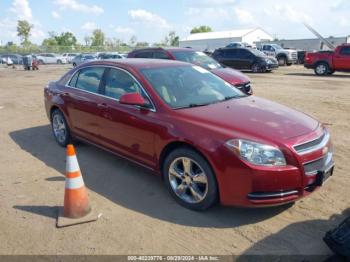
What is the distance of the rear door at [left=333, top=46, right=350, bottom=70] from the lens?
19297 mm

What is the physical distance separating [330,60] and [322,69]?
73cm

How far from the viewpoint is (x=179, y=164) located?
4000 mm

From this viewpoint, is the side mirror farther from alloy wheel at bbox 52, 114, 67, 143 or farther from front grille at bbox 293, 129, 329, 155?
alloy wheel at bbox 52, 114, 67, 143

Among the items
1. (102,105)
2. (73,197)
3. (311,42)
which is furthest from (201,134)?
(311,42)

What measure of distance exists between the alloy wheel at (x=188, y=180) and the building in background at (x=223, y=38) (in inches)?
2596

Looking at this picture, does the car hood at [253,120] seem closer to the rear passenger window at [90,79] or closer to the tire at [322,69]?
the rear passenger window at [90,79]

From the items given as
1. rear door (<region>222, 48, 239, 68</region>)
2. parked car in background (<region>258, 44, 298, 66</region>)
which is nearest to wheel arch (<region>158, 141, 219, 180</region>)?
rear door (<region>222, 48, 239, 68</region>)

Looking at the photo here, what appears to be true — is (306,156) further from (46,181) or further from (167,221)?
(46,181)

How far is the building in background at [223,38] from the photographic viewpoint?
69.7m

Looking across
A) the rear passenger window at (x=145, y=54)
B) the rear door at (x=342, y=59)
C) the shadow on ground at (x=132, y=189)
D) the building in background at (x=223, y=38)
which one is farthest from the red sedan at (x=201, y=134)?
the building in background at (x=223, y=38)

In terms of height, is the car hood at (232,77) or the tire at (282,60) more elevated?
the tire at (282,60)

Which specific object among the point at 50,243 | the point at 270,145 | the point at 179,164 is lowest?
the point at 50,243

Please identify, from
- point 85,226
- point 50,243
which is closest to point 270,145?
point 85,226

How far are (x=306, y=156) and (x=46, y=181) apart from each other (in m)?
3.31
